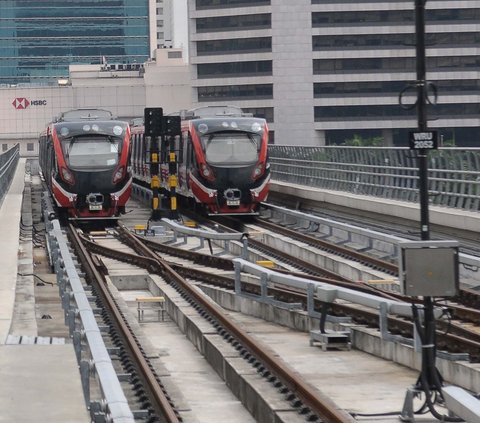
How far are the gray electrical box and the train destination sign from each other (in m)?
1.20

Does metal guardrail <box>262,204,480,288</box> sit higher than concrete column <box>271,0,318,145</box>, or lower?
lower

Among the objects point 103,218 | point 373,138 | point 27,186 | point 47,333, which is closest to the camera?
point 47,333

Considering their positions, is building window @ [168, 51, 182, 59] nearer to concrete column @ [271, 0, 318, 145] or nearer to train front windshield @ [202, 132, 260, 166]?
concrete column @ [271, 0, 318, 145]

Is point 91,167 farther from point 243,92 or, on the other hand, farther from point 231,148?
point 243,92

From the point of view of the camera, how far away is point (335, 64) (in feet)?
411

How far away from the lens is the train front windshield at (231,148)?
35.4 meters

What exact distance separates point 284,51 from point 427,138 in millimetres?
114368

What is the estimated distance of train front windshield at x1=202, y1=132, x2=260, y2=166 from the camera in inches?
1395

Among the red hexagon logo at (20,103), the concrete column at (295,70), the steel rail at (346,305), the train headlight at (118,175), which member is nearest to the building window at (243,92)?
the concrete column at (295,70)

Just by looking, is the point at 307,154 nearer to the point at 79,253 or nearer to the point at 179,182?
the point at 179,182

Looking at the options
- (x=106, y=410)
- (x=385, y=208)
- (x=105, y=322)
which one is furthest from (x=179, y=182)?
(x=106, y=410)

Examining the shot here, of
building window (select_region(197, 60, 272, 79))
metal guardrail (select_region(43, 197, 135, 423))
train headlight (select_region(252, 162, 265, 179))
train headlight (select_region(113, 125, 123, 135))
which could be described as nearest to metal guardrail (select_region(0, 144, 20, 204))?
train headlight (select_region(113, 125, 123, 135))

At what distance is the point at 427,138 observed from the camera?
41.1 feet

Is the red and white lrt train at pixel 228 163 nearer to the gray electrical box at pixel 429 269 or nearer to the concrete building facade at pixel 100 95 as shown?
the gray electrical box at pixel 429 269
